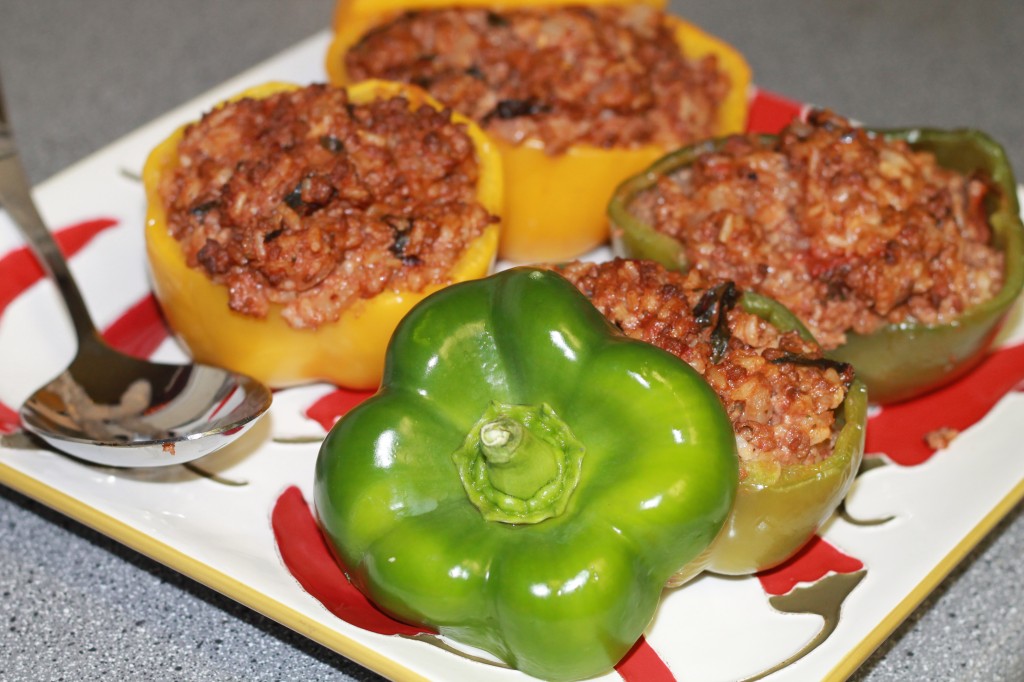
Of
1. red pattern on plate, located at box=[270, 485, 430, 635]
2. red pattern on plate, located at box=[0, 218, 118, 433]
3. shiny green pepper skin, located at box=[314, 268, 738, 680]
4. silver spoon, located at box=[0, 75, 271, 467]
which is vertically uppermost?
shiny green pepper skin, located at box=[314, 268, 738, 680]

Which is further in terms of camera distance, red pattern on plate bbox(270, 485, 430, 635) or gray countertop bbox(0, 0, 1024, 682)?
gray countertop bbox(0, 0, 1024, 682)

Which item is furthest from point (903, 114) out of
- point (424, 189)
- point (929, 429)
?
point (424, 189)

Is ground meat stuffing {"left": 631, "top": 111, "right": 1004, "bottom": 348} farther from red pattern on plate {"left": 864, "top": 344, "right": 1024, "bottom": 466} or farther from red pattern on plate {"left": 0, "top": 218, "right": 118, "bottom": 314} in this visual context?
red pattern on plate {"left": 0, "top": 218, "right": 118, "bottom": 314}

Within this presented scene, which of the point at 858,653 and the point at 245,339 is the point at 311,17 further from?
the point at 858,653

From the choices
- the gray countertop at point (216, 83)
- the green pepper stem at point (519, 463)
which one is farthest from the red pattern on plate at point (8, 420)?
the green pepper stem at point (519, 463)

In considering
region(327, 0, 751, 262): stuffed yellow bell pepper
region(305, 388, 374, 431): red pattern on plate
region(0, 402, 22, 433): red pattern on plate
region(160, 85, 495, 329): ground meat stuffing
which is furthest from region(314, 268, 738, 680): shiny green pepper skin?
region(327, 0, 751, 262): stuffed yellow bell pepper

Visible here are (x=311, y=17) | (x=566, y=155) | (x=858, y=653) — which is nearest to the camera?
(x=858, y=653)

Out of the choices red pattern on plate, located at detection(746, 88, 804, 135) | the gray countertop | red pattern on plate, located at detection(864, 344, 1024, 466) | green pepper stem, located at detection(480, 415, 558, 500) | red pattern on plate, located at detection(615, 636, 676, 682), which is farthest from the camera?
red pattern on plate, located at detection(746, 88, 804, 135)

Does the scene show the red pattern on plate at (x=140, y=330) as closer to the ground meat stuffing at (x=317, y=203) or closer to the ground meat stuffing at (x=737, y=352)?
the ground meat stuffing at (x=317, y=203)

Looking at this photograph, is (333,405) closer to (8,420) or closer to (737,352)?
(8,420)
